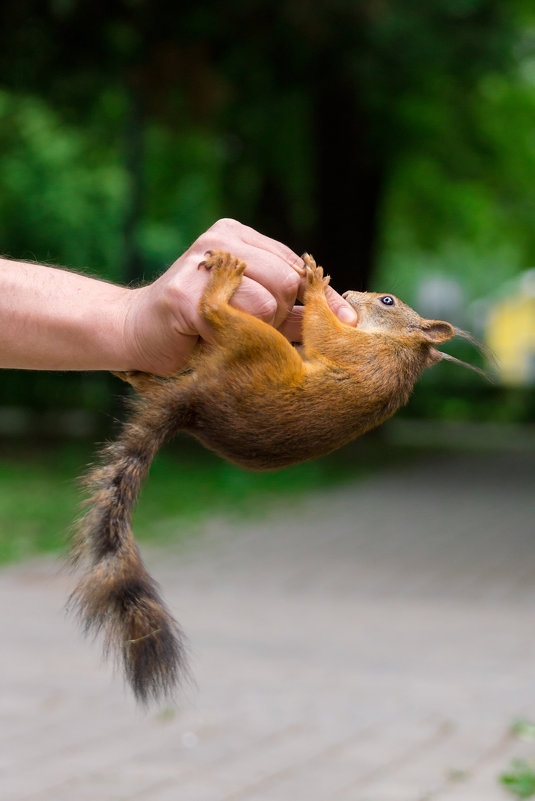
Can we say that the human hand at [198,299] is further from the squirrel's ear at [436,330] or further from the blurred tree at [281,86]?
the blurred tree at [281,86]

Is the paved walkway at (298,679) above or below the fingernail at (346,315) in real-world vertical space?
above

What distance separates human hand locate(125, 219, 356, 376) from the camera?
221 cm

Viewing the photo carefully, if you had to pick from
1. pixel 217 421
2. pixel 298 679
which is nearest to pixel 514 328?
pixel 298 679

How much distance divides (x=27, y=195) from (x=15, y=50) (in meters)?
7.55

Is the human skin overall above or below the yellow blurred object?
below

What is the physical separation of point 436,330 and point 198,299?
63 centimetres

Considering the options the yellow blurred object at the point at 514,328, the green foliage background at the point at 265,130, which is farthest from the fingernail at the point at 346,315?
the yellow blurred object at the point at 514,328

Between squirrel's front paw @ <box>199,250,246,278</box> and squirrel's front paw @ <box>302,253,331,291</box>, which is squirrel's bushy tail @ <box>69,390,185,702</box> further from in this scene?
squirrel's front paw @ <box>302,253,331,291</box>

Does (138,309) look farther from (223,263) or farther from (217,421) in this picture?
(217,421)

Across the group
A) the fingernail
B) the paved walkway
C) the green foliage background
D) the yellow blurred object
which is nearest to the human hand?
the fingernail

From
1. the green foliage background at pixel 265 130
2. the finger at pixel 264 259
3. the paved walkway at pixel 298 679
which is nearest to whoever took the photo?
the finger at pixel 264 259

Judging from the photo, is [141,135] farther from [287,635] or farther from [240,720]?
[240,720]

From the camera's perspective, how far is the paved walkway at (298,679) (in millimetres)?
5082

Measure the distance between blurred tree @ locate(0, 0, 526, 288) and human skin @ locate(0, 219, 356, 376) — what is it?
11.6 meters
